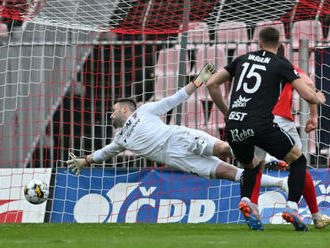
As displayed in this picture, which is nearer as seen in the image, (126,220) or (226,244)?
(226,244)

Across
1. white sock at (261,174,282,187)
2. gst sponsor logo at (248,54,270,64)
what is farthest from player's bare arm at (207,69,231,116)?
white sock at (261,174,282,187)

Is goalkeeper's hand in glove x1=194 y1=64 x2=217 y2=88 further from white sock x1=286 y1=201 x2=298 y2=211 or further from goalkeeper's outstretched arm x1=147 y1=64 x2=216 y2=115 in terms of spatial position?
white sock x1=286 y1=201 x2=298 y2=211

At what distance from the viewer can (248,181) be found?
7227 millimetres

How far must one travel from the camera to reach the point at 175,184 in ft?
32.4

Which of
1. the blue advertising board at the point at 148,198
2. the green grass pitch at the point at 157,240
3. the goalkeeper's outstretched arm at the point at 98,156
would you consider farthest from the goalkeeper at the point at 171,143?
the green grass pitch at the point at 157,240

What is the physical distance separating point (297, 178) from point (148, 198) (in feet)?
10.9

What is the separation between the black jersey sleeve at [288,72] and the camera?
6.61 meters

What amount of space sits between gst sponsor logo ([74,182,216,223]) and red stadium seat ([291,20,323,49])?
2428 mm

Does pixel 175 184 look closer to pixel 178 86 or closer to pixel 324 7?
pixel 178 86

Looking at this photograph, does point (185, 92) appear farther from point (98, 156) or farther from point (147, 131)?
point (98, 156)

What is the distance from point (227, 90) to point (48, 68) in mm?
2487

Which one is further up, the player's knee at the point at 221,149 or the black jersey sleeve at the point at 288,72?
the black jersey sleeve at the point at 288,72

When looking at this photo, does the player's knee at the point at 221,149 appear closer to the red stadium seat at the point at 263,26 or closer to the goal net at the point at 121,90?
the goal net at the point at 121,90

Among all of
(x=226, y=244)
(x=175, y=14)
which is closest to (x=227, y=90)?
(x=175, y=14)
